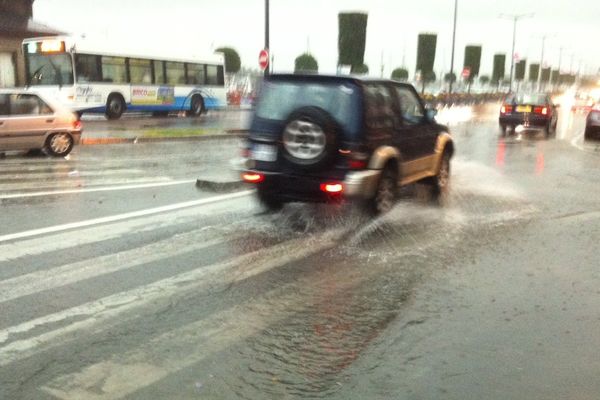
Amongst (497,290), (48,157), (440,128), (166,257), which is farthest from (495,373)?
(48,157)

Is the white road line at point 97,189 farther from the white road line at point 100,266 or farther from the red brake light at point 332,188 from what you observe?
the red brake light at point 332,188

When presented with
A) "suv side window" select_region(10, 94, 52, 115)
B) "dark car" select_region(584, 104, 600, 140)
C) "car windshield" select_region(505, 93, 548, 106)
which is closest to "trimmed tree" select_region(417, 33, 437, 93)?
"car windshield" select_region(505, 93, 548, 106)

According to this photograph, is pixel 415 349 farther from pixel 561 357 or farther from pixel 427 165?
pixel 427 165

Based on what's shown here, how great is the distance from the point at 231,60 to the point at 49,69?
24.2m

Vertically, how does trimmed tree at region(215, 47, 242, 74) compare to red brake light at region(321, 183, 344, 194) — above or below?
above

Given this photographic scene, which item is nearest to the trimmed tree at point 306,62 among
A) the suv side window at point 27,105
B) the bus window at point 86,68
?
the bus window at point 86,68

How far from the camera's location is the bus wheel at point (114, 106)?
26.2 meters

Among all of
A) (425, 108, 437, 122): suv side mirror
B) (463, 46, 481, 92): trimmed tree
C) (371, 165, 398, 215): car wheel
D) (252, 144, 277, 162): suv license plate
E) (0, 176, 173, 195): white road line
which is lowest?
(0, 176, 173, 195): white road line

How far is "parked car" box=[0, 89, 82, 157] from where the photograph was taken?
13.5m

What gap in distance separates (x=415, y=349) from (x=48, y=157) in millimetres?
12102

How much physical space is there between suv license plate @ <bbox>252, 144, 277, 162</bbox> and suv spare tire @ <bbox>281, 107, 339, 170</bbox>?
24 cm

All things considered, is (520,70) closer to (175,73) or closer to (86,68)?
(175,73)

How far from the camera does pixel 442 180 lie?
1050 centimetres

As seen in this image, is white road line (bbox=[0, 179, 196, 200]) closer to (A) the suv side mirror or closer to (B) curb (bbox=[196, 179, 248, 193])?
(B) curb (bbox=[196, 179, 248, 193])
